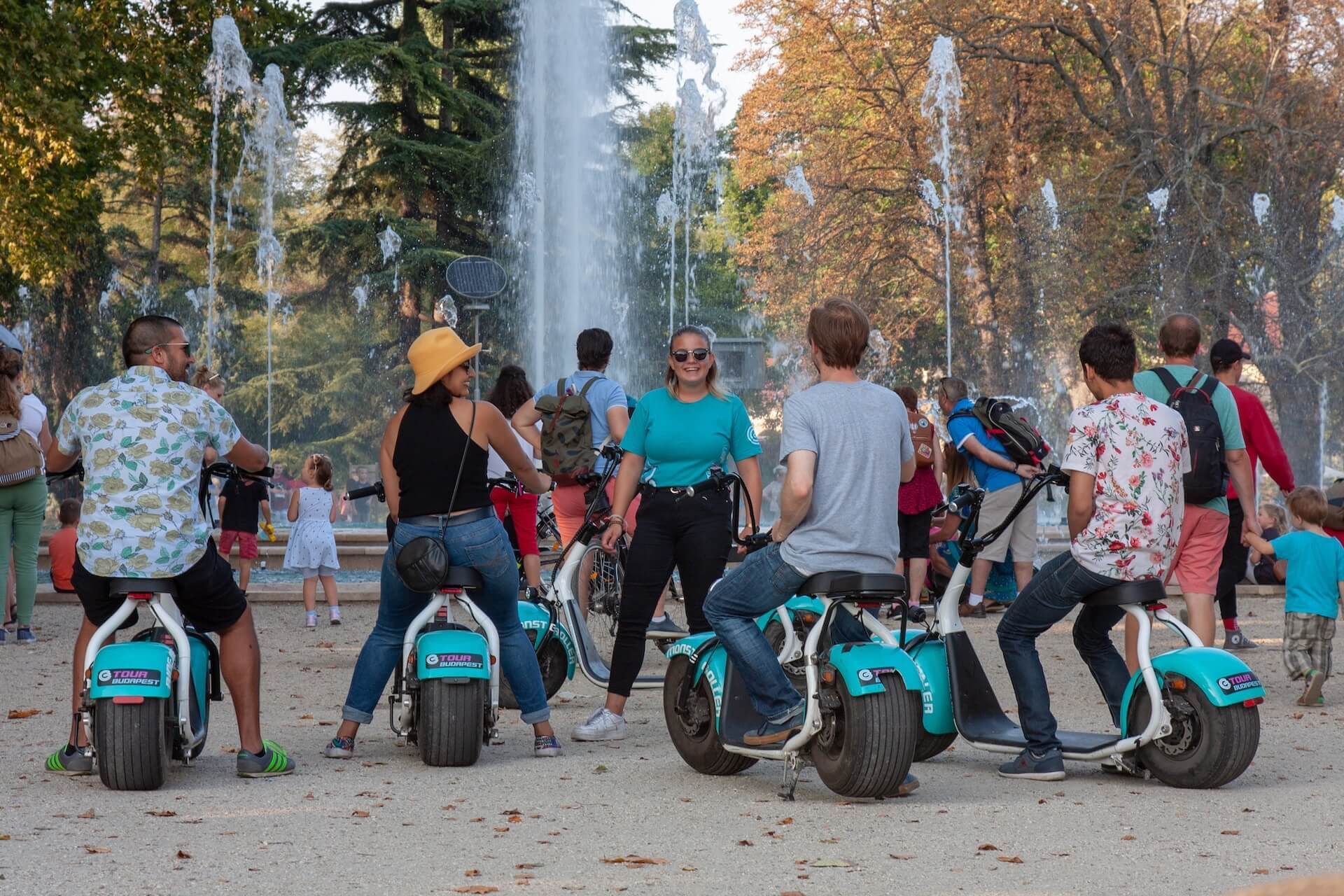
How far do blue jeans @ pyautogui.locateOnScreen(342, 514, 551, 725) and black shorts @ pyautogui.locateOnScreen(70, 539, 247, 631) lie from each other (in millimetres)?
667

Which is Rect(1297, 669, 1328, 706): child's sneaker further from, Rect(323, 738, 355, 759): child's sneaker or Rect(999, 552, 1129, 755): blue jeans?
Rect(323, 738, 355, 759): child's sneaker

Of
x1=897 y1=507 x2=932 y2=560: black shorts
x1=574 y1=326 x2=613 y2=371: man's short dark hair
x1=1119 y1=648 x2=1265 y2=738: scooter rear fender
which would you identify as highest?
x1=574 y1=326 x2=613 y2=371: man's short dark hair

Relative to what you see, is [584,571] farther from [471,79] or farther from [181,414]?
[471,79]

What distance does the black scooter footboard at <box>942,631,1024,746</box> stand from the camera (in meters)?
6.51

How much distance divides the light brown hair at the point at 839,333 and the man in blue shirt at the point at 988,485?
654 centimetres

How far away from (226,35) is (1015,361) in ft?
55.4

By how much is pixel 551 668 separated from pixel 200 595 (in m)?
2.65

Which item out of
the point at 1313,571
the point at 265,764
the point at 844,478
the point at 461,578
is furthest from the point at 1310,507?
the point at 265,764

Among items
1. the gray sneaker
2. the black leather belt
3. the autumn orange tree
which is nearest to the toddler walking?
the gray sneaker

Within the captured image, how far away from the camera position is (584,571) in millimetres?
10562

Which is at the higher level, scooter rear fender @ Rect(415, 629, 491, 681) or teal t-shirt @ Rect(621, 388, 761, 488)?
teal t-shirt @ Rect(621, 388, 761, 488)

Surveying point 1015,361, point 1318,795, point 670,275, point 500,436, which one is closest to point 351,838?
point 500,436

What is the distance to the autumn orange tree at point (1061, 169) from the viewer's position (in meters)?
30.2

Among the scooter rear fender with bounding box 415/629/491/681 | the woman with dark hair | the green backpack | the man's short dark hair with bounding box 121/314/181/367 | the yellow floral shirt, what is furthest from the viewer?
the woman with dark hair
